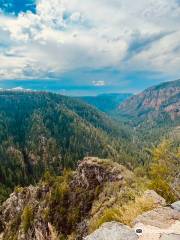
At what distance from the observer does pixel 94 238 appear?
12961 millimetres

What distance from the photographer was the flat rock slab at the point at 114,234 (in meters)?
12.8

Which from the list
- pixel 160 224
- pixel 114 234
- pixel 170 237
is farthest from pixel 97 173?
pixel 170 237

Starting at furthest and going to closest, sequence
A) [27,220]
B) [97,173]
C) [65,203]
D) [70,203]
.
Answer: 1. [97,173]
2. [27,220]
3. [65,203]
4. [70,203]

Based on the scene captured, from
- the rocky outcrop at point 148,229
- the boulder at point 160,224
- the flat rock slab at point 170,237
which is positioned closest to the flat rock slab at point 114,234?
the rocky outcrop at point 148,229

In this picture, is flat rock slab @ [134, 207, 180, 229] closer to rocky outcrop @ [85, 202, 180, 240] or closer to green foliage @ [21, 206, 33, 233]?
rocky outcrop @ [85, 202, 180, 240]

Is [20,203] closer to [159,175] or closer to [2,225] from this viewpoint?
[2,225]

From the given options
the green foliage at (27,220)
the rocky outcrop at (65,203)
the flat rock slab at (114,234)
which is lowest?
the green foliage at (27,220)

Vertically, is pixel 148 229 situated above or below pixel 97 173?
above

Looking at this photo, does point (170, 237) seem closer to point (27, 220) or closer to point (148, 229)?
point (148, 229)

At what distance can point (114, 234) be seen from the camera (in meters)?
13.1

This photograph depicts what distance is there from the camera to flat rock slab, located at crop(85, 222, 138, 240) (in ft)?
42.0

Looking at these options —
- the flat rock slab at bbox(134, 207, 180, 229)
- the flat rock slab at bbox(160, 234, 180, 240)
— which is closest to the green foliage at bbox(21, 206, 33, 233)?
the flat rock slab at bbox(134, 207, 180, 229)

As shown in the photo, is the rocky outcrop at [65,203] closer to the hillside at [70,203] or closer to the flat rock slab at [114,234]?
the hillside at [70,203]

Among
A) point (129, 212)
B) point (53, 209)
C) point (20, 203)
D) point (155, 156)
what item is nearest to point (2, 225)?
point (20, 203)
